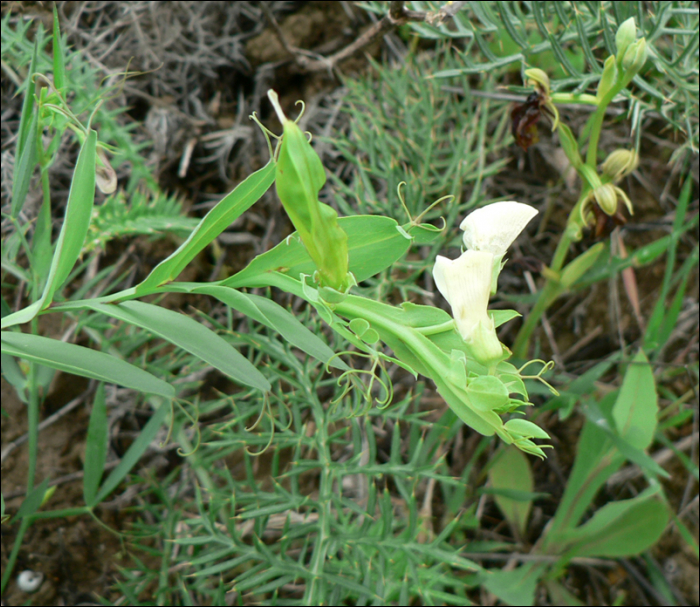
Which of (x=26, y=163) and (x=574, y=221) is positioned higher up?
(x=26, y=163)

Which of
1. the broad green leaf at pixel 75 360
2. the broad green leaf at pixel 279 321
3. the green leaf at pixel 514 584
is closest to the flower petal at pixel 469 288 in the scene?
the broad green leaf at pixel 279 321

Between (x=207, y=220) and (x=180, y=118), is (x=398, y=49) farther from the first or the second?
(x=207, y=220)

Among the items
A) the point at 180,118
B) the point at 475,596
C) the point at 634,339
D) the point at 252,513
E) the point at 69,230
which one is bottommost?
the point at 475,596

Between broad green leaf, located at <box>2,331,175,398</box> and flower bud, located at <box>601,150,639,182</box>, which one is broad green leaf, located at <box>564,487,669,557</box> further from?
broad green leaf, located at <box>2,331,175,398</box>

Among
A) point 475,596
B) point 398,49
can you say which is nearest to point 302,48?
point 398,49

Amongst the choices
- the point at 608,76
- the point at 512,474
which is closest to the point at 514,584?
the point at 512,474

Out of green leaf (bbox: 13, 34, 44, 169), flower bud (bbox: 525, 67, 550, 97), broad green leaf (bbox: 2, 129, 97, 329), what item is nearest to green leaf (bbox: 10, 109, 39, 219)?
green leaf (bbox: 13, 34, 44, 169)

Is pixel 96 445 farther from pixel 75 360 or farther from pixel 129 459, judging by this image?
pixel 75 360
